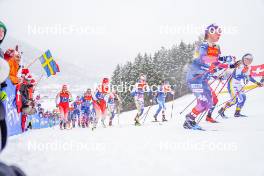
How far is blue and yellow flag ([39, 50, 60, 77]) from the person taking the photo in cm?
943

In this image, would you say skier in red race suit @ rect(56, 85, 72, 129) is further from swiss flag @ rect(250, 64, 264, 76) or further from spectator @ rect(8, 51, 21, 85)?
swiss flag @ rect(250, 64, 264, 76)

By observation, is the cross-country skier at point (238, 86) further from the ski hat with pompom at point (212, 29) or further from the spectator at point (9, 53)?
the spectator at point (9, 53)

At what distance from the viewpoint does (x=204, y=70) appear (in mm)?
5957

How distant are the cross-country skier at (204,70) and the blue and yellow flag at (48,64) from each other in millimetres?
5131

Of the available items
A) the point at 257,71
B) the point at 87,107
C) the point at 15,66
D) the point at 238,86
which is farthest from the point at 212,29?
the point at 87,107

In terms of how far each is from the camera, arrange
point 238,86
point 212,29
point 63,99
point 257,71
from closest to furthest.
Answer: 1. point 212,29
2. point 238,86
3. point 257,71
4. point 63,99

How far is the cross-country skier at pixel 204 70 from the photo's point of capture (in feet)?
19.4

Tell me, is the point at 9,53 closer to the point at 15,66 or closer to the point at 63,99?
the point at 15,66

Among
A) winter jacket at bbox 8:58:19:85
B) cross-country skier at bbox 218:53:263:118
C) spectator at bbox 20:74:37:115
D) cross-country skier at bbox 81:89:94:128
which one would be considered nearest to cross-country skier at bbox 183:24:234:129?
cross-country skier at bbox 218:53:263:118

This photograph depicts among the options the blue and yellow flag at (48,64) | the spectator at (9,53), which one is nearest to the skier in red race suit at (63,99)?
the blue and yellow flag at (48,64)

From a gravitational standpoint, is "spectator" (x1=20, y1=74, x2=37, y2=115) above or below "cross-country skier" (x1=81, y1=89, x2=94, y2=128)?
above

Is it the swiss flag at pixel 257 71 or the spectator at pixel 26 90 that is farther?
the swiss flag at pixel 257 71

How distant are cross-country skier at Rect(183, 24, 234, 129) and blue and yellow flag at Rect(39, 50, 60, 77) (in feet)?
16.8

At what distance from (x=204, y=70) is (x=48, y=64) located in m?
5.61
